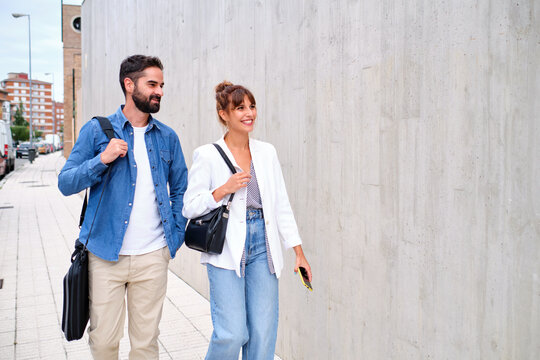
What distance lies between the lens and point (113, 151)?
254cm

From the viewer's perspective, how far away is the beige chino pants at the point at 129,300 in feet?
8.95

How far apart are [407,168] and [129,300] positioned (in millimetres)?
1787

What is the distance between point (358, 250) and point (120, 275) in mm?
1409

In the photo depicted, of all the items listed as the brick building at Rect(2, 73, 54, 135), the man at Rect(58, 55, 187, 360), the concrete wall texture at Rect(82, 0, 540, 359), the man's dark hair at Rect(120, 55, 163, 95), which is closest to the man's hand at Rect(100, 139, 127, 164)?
the man at Rect(58, 55, 187, 360)

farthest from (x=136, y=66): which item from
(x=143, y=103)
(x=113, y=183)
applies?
(x=113, y=183)

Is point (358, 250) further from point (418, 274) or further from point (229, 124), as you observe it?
point (229, 124)

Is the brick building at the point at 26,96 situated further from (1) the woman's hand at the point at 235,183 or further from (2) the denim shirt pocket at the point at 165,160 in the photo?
(1) the woman's hand at the point at 235,183

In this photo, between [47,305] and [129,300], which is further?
[47,305]

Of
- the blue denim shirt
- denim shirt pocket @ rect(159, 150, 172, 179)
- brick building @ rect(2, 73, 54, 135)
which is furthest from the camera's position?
brick building @ rect(2, 73, 54, 135)

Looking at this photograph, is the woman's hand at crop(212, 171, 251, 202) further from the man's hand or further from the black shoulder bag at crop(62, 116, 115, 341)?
the black shoulder bag at crop(62, 116, 115, 341)

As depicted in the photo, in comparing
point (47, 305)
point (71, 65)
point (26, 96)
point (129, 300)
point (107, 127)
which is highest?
point (26, 96)

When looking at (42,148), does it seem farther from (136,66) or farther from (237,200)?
(237,200)

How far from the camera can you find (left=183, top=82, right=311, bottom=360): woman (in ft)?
8.50

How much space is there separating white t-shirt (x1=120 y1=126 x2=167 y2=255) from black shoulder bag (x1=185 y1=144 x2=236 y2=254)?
28cm
